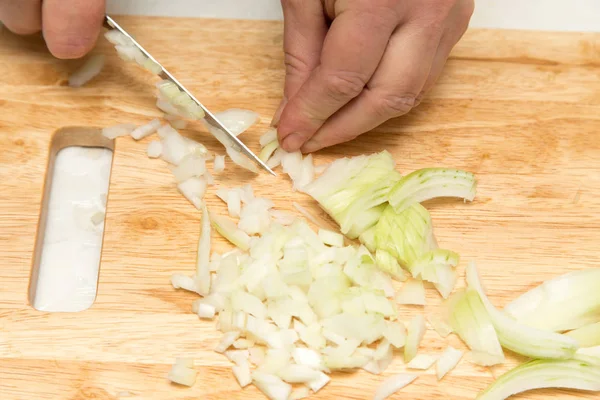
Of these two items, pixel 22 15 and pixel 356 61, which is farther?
pixel 22 15

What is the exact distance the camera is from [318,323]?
1.68m

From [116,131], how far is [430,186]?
0.86 metres

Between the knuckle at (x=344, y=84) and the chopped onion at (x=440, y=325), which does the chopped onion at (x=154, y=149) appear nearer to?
the knuckle at (x=344, y=84)

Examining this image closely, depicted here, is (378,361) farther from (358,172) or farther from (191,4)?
(191,4)

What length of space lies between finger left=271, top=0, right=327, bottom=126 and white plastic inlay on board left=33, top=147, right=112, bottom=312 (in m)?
0.57

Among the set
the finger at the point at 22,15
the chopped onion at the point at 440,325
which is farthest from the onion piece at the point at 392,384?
the finger at the point at 22,15

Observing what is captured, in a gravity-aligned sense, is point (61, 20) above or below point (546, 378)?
above

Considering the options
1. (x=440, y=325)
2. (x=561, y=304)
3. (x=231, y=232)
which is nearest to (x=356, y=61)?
(x=231, y=232)

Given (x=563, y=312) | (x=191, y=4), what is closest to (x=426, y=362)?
(x=563, y=312)

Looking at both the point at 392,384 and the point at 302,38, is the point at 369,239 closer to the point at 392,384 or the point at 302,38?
the point at 392,384

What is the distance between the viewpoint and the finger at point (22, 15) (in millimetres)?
1876

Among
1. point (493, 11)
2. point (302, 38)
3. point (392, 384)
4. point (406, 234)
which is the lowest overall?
point (392, 384)

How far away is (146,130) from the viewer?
196 centimetres

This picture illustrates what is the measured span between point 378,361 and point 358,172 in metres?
0.50
